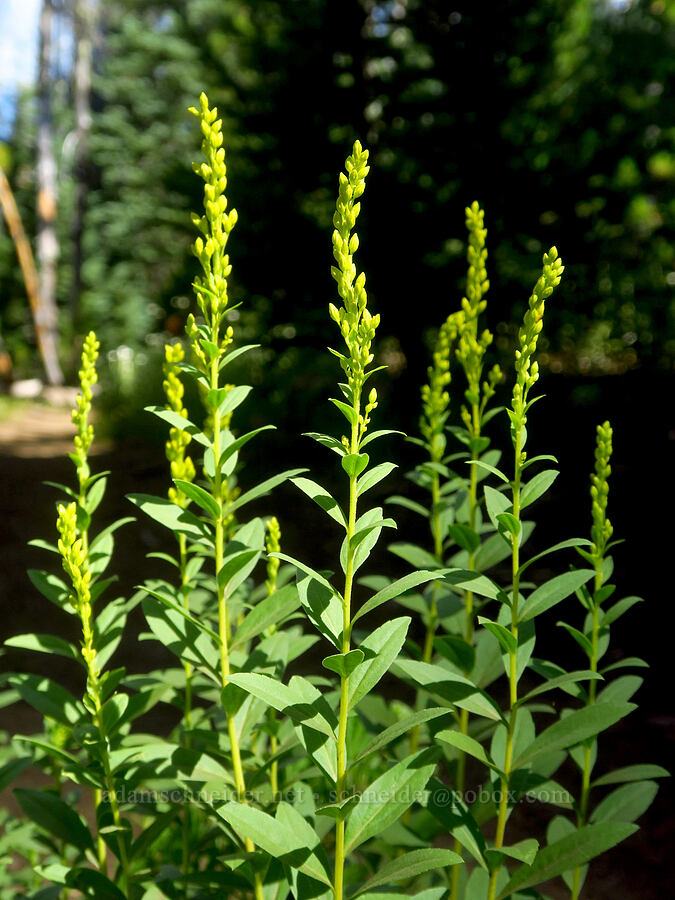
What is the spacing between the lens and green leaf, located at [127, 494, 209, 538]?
110 centimetres

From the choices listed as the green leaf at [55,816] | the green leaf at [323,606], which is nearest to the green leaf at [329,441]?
the green leaf at [323,606]

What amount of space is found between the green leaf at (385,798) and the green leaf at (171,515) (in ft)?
1.39

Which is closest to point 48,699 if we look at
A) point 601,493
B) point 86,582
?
point 86,582

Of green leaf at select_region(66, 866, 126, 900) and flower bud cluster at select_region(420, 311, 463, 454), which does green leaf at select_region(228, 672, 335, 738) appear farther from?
flower bud cluster at select_region(420, 311, 463, 454)

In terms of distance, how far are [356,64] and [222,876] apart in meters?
7.73

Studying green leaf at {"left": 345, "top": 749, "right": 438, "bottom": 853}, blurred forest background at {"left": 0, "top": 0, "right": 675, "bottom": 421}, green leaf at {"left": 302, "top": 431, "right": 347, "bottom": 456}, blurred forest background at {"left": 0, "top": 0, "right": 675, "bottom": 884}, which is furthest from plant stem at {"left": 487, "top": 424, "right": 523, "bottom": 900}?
blurred forest background at {"left": 0, "top": 0, "right": 675, "bottom": 421}

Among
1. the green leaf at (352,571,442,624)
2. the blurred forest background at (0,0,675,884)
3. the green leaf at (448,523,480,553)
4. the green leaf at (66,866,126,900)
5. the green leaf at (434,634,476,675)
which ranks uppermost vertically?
the blurred forest background at (0,0,675,884)

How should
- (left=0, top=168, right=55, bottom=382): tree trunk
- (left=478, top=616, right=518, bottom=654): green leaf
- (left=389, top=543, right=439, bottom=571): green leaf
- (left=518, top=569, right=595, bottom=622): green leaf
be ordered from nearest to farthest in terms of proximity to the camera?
(left=478, top=616, right=518, bottom=654): green leaf, (left=518, top=569, right=595, bottom=622): green leaf, (left=389, top=543, right=439, bottom=571): green leaf, (left=0, top=168, right=55, bottom=382): tree trunk

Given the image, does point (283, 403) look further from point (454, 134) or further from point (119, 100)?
point (119, 100)

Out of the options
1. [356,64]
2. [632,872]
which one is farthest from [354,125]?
[632,872]

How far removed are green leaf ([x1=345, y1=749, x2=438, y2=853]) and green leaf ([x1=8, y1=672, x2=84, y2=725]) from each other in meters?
0.59

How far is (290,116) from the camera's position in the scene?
7.56 m

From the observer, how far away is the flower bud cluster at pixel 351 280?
2.85 ft

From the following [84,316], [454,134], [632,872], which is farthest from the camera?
[84,316]
